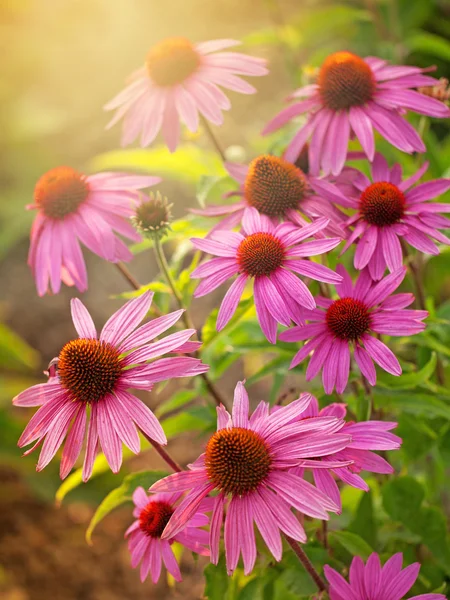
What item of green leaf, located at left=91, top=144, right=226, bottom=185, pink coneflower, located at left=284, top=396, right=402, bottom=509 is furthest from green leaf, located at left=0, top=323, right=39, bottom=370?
pink coneflower, located at left=284, top=396, right=402, bottom=509

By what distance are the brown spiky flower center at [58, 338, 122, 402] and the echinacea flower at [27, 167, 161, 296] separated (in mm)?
213

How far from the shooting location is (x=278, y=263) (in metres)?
0.78

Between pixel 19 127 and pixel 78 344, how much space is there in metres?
3.10

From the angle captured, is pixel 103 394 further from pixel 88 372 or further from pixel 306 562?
pixel 306 562

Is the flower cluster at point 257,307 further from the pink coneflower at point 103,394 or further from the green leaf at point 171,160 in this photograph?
the green leaf at point 171,160

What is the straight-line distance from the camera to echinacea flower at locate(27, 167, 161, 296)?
92 cm

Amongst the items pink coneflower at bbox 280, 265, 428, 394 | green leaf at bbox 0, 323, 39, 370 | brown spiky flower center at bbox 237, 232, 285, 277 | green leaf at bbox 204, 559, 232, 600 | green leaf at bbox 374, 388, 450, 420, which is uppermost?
brown spiky flower center at bbox 237, 232, 285, 277

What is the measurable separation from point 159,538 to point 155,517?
3 cm

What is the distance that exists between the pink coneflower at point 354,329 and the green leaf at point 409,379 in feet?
0.38

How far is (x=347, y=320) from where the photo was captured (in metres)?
0.77

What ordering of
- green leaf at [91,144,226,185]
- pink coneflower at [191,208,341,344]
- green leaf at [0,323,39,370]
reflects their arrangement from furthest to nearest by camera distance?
green leaf at [0,323,39,370], green leaf at [91,144,226,185], pink coneflower at [191,208,341,344]

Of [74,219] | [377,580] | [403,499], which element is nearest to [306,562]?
[377,580]

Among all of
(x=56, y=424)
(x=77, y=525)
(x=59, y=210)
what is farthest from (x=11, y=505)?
(x=56, y=424)

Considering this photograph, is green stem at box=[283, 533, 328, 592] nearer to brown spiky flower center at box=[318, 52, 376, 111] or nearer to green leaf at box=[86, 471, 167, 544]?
green leaf at box=[86, 471, 167, 544]
